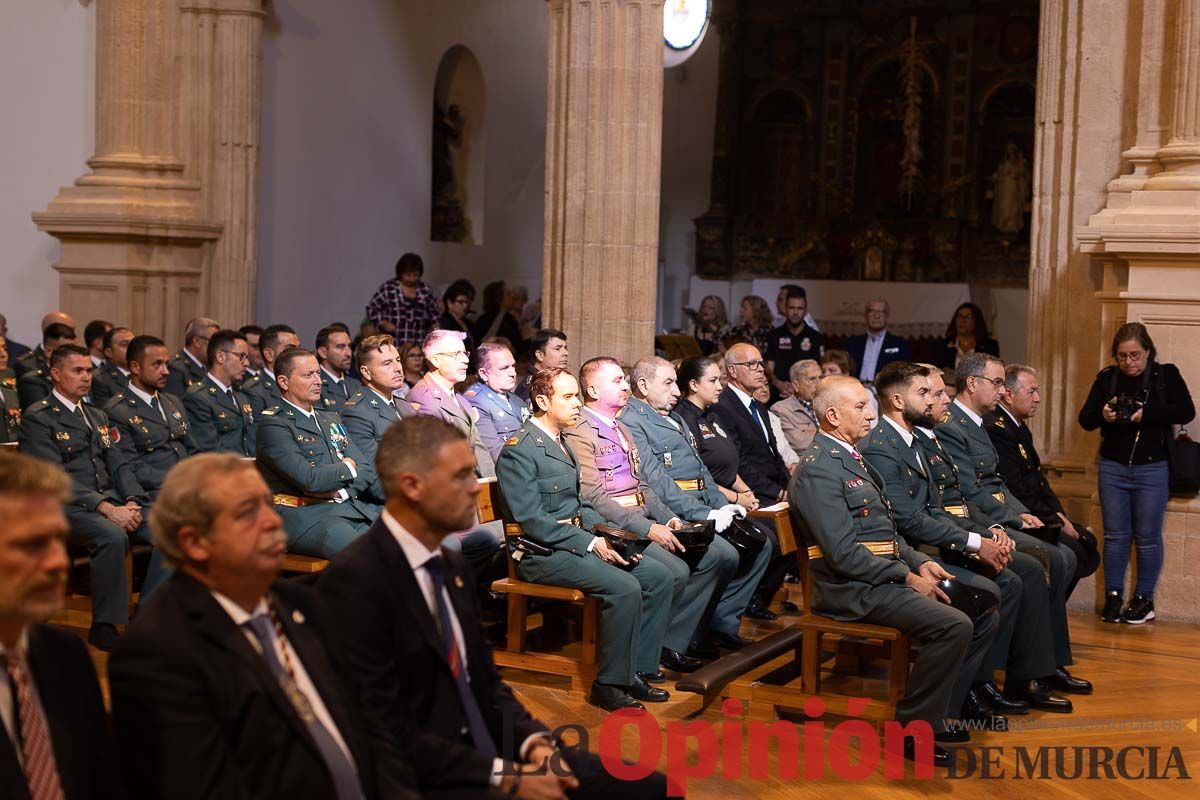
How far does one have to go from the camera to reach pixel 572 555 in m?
5.52

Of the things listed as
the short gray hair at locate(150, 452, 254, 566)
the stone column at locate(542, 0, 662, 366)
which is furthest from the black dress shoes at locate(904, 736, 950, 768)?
the stone column at locate(542, 0, 662, 366)

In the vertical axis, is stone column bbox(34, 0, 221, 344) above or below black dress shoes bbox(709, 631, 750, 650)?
above

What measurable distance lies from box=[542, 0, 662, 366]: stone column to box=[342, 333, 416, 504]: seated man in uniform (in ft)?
6.15

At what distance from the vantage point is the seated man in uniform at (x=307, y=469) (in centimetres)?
594

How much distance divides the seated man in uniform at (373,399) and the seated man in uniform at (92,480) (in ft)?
3.25

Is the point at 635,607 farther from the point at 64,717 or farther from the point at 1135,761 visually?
the point at 64,717

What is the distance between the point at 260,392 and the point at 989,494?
393 centimetres

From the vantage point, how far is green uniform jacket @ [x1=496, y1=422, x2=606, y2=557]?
216 inches

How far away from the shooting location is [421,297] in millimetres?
11000

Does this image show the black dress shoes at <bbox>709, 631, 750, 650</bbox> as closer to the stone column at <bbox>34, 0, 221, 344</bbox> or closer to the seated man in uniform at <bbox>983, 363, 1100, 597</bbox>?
the seated man in uniform at <bbox>983, 363, 1100, 597</bbox>

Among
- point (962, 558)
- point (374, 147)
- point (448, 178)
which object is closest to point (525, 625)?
point (962, 558)

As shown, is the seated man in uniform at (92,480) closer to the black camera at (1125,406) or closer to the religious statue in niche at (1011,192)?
the black camera at (1125,406)

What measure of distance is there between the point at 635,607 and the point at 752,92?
12.3 meters

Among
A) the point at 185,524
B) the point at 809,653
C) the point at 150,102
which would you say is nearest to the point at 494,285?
the point at 150,102
